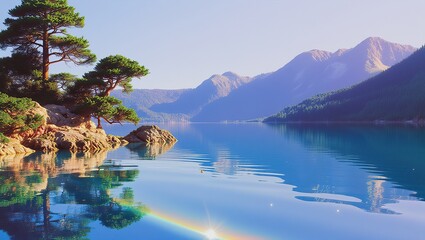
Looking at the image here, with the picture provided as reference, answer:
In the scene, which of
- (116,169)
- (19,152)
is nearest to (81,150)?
(19,152)

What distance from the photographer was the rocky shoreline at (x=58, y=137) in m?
32.8

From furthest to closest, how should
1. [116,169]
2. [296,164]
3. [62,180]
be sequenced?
[296,164] < [116,169] < [62,180]

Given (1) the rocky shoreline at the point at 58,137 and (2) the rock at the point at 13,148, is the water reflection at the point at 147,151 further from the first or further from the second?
(2) the rock at the point at 13,148

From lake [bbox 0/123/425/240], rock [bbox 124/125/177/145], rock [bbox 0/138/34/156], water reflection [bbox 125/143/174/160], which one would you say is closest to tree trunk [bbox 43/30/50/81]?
rock [bbox 124/125/177/145]

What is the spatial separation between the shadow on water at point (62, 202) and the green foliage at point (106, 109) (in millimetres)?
19873

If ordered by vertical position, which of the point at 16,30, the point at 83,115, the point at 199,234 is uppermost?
the point at 16,30

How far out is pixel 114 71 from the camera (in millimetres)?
43031

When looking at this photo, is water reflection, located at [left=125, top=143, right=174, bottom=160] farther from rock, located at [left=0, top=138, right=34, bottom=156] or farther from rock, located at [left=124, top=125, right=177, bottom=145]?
rock, located at [left=0, top=138, right=34, bottom=156]

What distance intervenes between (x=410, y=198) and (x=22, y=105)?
1155 inches

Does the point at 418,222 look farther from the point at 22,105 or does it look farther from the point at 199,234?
the point at 22,105

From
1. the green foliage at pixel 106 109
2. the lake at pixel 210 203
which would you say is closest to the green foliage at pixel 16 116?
the green foliage at pixel 106 109

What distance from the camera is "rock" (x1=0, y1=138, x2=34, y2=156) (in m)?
29.2

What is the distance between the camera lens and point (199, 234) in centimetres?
997

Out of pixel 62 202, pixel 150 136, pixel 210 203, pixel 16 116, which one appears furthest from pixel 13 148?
pixel 210 203
